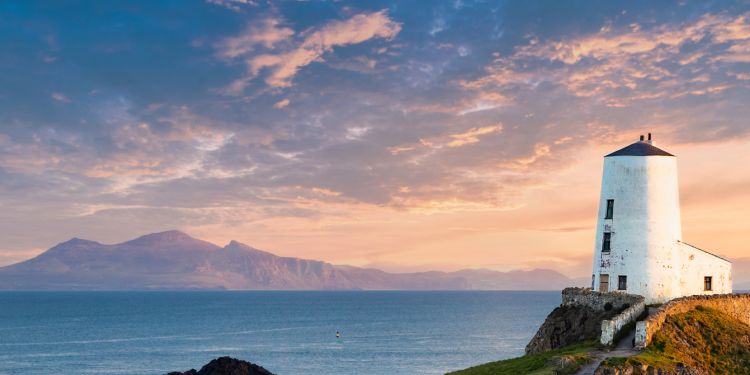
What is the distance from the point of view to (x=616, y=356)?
3216 centimetres

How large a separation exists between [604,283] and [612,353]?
47.3 feet

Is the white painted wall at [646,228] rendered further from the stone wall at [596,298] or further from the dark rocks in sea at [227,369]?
the dark rocks in sea at [227,369]

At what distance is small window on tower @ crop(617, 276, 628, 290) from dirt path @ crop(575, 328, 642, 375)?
9.91m

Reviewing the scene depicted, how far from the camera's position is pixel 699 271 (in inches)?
1820

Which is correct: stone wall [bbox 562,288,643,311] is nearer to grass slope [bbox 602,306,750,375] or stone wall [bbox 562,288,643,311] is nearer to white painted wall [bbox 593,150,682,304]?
white painted wall [bbox 593,150,682,304]

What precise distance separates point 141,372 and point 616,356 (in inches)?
2741

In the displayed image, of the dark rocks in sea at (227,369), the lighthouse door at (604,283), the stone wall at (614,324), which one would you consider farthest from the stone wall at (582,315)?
the dark rocks in sea at (227,369)

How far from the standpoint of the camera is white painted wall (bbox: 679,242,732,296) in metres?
46.0

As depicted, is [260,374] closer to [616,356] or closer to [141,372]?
[616,356]

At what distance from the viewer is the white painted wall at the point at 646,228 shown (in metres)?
45.1

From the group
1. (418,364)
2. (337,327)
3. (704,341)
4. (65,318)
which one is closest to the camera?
(704,341)

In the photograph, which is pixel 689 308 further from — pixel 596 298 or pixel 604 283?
pixel 604 283

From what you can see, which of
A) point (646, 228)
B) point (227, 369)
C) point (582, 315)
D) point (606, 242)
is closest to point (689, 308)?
point (582, 315)

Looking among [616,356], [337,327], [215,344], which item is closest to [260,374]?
[616,356]
